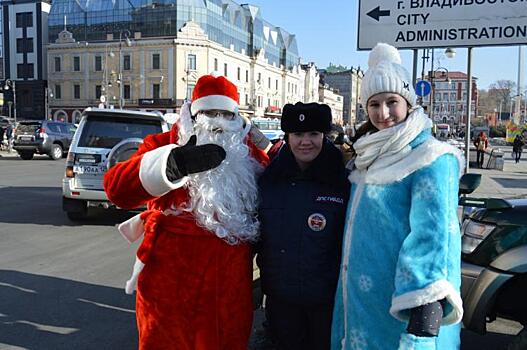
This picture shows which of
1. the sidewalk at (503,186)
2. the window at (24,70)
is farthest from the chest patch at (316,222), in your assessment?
the window at (24,70)

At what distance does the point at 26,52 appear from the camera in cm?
6775

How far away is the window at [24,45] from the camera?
221 ft

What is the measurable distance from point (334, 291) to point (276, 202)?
0.52 m

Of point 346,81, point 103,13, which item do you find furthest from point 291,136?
point 346,81

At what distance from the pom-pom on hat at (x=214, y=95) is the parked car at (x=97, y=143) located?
17.6ft

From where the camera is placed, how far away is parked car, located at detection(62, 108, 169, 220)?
7855 millimetres

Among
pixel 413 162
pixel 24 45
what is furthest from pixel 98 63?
pixel 413 162

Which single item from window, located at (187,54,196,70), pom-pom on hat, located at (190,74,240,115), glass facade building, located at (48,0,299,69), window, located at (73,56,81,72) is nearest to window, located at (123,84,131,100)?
glass facade building, located at (48,0,299,69)

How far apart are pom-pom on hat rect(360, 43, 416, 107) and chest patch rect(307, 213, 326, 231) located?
1.89ft

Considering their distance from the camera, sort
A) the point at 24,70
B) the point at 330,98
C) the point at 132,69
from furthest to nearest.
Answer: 1. the point at 330,98
2. the point at 24,70
3. the point at 132,69

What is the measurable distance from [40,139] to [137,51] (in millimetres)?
42717

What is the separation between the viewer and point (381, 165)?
2047 millimetres

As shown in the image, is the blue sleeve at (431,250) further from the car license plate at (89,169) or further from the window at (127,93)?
the window at (127,93)

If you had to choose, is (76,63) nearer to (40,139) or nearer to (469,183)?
(40,139)
